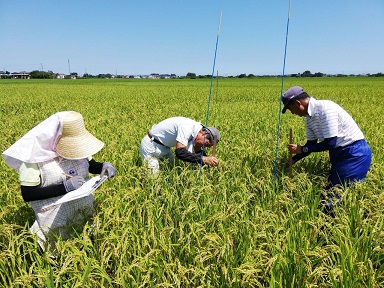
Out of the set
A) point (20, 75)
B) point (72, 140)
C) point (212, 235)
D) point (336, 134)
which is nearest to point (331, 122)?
point (336, 134)

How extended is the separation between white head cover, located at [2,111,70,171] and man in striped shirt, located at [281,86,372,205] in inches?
91.2

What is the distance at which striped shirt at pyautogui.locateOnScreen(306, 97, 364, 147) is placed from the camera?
10.3 ft

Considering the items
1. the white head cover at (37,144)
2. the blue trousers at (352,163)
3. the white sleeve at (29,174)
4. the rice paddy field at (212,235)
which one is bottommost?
the rice paddy field at (212,235)

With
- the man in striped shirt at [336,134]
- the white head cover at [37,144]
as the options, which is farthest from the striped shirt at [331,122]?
the white head cover at [37,144]

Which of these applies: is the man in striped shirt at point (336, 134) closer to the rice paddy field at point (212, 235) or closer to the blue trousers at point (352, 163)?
the blue trousers at point (352, 163)

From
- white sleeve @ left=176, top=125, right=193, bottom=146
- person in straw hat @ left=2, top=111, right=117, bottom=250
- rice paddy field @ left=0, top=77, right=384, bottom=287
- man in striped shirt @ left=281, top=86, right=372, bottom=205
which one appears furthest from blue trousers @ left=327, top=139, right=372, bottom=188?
person in straw hat @ left=2, top=111, right=117, bottom=250

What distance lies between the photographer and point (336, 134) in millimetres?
3139

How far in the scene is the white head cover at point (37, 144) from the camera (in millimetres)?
2061

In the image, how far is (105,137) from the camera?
19.1 ft

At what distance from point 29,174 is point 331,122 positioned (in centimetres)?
292

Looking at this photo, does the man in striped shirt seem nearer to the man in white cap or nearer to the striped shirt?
the striped shirt

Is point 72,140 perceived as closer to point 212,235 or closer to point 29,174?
point 29,174

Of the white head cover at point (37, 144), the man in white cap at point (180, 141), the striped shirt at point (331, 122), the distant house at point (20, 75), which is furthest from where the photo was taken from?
the distant house at point (20, 75)

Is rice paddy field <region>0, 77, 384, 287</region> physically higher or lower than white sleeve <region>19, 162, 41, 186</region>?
lower
